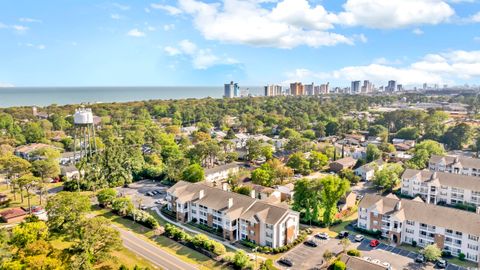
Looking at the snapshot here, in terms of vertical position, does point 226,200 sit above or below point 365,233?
above

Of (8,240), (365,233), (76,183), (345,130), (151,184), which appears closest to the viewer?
(8,240)

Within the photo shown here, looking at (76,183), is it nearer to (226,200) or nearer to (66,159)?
(66,159)

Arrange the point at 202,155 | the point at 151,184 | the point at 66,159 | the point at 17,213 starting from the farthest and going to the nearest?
the point at 66,159
the point at 202,155
the point at 151,184
the point at 17,213

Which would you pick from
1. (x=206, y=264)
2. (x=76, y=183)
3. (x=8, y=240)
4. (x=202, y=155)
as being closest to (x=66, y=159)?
(x=76, y=183)

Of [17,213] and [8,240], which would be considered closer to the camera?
[8,240]

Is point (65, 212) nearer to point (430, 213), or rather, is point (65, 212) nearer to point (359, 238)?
point (359, 238)

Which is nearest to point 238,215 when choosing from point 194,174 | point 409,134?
point 194,174

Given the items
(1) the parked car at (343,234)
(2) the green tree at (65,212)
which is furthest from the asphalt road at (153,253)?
(1) the parked car at (343,234)
